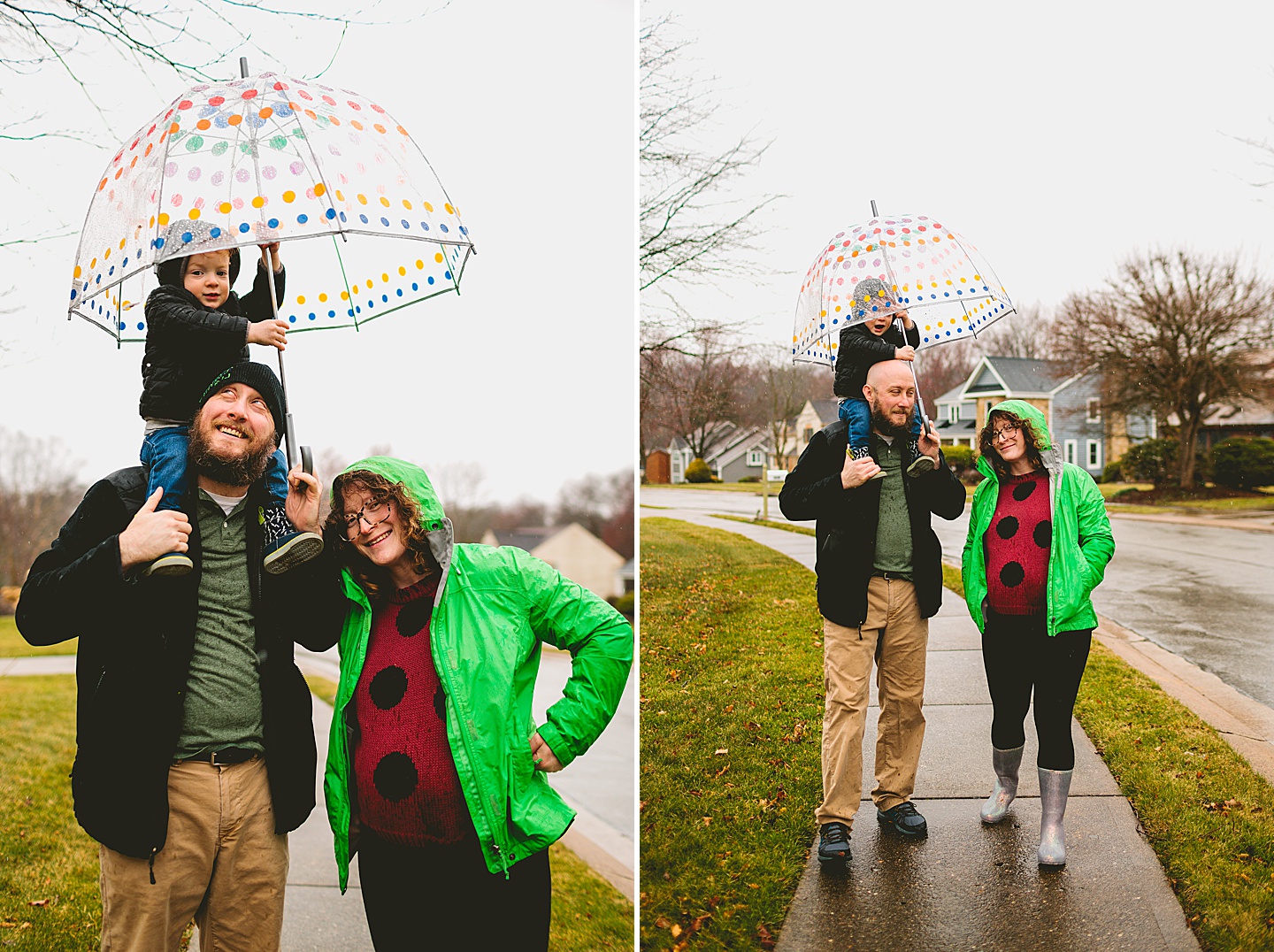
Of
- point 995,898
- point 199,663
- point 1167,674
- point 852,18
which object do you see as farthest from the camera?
point 852,18

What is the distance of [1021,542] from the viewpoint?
3076mm

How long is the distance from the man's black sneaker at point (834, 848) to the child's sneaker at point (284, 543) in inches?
78.9

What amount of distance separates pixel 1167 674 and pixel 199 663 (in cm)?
294

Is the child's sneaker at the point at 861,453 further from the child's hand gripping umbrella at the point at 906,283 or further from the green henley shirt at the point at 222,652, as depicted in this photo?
the green henley shirt at the point at 222,652

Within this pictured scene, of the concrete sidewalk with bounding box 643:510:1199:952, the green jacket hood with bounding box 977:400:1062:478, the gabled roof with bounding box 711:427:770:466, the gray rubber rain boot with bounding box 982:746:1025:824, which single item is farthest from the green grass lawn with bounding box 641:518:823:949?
the green jacket hood with bounding box 977:400:1062:478

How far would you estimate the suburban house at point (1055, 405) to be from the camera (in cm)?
319

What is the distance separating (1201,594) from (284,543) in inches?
117

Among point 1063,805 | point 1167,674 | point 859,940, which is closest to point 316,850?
point 859,940

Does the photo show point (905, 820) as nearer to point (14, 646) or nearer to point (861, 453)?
point (861, 453)

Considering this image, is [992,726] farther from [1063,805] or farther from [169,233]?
[169,233]

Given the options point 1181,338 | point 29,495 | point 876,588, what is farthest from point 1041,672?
point 29,495

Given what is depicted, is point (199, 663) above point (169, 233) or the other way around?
the other way around

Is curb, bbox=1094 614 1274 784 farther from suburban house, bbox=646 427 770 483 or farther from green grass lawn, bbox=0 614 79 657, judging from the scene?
green grass lawn, bbox=0 614 79 657

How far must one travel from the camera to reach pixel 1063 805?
3121mm
